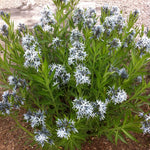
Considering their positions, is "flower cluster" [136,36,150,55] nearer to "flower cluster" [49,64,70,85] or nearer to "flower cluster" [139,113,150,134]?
"flower cluster" [139,113,150,134]

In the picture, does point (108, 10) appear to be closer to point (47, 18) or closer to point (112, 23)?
point (112, 23)

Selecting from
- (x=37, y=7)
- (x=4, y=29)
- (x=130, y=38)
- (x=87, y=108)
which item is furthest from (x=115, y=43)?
(x=37, y=7)

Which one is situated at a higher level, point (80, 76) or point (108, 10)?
point (108, 10)

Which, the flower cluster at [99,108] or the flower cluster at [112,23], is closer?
the flower cluster at [99,108]

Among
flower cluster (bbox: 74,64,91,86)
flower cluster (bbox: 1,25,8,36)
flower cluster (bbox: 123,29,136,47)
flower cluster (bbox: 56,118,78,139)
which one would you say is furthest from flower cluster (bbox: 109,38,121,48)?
flower cluster (bbox: 1,25,8,36)

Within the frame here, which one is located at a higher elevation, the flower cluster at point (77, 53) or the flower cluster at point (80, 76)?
the flower cluster at point (77, 53)

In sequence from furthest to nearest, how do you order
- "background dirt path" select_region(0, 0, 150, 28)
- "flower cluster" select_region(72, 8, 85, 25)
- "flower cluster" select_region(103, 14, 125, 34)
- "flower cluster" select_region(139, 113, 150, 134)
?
"background dirt path" select_region(0, 0, 150, 28), "flower cluster" select_region(72, 8, 85, 25), "flower cluster" select_region(103, 14, 125, 34), "flower cluster" select_region(139, 113, 150, 134)

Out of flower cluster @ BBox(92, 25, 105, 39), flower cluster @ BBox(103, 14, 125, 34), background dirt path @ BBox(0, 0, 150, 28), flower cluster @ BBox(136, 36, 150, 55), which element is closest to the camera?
flower cluster @ BBox(136, 36, 150, 55)

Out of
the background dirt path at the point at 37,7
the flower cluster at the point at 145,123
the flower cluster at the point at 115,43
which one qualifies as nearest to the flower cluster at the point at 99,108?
the flower cluster at the point at 145,123

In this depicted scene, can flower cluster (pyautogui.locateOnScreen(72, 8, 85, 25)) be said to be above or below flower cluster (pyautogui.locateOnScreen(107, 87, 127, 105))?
above

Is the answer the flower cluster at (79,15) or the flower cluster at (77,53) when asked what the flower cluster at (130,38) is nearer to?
the flower cluster at (79,15)

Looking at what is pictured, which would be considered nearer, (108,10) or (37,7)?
(108,10)

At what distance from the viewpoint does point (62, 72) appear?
188 cm

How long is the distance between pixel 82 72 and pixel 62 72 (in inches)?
11.6
